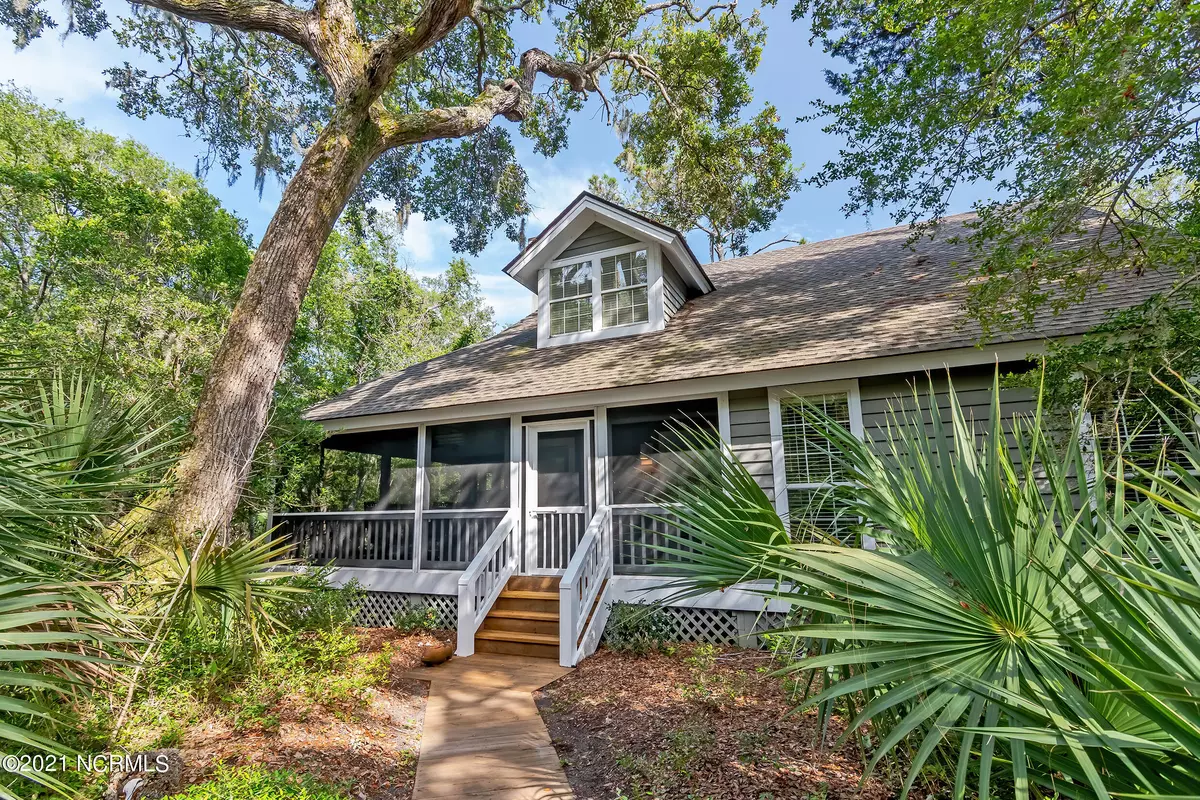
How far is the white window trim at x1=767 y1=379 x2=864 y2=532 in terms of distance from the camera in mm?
6941

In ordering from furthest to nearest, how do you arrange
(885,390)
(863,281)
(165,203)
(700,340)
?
(165,203) < (863,281) < (700,340) < (885,390)

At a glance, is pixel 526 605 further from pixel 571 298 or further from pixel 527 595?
pixel 571 298

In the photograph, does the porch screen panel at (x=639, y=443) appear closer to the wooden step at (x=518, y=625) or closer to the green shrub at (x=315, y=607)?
the wooden step at (x=518, y=625)

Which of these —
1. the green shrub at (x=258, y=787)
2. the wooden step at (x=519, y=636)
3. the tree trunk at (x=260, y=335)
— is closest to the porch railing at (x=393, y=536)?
the wooden step at (x=519, y=636)

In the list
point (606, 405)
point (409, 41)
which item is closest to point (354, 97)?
point (409, 41)

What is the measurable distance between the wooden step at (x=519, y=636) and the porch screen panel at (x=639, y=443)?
2.07m

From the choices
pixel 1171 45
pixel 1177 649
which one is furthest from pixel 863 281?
pixel 1177 649

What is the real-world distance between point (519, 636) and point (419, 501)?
10.4ft

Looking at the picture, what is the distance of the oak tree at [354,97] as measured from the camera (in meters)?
6.15

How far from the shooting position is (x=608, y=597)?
7414 millimetres

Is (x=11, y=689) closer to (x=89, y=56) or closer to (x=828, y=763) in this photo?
(x=828, y=763)

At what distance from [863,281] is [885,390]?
327cm

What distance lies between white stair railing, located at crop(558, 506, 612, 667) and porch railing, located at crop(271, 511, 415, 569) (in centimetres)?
346

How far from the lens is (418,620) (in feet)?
27.5
